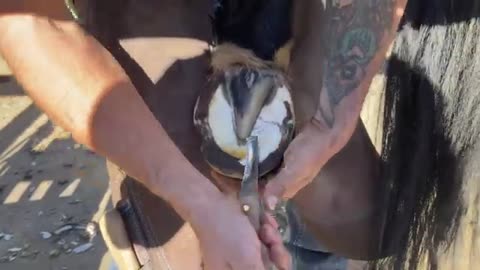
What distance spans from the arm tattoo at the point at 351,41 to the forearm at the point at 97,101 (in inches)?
6.9

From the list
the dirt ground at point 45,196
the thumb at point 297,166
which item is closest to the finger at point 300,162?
the thumb at point 297,166

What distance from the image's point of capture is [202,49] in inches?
27.4

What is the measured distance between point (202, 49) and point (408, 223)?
28 cm

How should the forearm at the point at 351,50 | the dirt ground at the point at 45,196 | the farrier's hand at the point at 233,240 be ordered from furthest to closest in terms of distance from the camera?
the dirt ground at the point at 45,196, the forearm at the point at 351,50, the farrier's hand at the point at 233,240

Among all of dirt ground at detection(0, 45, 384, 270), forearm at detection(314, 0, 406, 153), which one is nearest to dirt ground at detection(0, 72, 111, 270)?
dirt ground at detection(0, 45, 384, 270)

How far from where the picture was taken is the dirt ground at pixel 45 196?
1.70 metres

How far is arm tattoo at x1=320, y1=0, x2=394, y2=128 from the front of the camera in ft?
2.43

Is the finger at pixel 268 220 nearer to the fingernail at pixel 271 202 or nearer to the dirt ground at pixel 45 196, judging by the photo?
the fingernail at pixel 271 202

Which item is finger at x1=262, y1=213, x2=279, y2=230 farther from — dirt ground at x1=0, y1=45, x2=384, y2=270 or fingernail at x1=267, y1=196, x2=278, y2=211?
dirt ground at x1=0, y1=45, x2=384, y2=270

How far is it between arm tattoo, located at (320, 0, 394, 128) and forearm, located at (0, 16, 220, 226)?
0.18m

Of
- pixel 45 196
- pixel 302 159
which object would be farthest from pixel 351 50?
pixel 45 196

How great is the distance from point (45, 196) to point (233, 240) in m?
1.36

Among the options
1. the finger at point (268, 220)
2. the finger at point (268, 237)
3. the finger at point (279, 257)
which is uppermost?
the finger at point (268, 220)

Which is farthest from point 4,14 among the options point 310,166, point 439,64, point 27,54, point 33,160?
point 33,160
